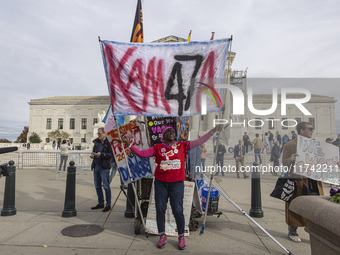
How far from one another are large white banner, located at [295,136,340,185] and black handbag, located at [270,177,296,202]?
0.26 m

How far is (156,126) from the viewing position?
5156 mm

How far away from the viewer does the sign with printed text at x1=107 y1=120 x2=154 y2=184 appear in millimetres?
4980

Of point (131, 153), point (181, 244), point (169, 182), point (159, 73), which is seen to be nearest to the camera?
point (181, 244)

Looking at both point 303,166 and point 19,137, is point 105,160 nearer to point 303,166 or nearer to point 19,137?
point 303,166

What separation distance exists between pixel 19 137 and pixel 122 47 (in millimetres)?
107237

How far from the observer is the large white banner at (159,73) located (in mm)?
4594

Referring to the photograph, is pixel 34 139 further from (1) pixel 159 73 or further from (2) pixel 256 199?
(1) pixel 159 73

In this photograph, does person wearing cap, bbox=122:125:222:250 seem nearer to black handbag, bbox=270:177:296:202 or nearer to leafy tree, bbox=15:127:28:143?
black handbag, bbox=270:177:296:202

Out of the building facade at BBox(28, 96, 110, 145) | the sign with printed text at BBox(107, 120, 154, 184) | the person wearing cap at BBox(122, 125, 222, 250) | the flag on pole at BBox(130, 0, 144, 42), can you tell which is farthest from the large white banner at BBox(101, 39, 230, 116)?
the building facade at BBox(28, 96, 110, 145)

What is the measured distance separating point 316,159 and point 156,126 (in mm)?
2740

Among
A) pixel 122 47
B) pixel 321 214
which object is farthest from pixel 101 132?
pixel 321 214

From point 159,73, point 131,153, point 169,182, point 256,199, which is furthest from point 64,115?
point 169,182

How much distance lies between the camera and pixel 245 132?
4.59 meters

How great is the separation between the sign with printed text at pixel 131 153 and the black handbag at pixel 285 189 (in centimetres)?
218
